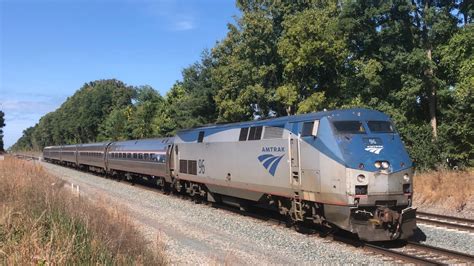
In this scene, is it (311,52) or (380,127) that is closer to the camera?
(380,127)

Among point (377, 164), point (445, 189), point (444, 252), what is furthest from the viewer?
point (445, 189)

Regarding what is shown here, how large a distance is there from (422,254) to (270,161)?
519 centimetres

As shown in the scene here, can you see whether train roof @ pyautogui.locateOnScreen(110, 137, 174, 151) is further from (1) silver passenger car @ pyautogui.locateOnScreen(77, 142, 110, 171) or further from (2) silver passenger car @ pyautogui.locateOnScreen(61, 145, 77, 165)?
A: (2) silver passenger car @ pyautogui.locateOnScreen(61, 145, 77, 165)

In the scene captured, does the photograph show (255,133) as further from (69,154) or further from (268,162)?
(69,154)

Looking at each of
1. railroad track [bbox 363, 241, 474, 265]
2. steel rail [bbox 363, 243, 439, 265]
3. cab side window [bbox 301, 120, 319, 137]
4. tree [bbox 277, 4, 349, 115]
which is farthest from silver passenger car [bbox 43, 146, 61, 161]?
railroad track [bbox 363, 241, 474, 265]

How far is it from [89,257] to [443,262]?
278 inches

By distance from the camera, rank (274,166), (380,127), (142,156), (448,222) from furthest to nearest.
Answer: (142,156) → (448,222) → (274,166) → (380,127)

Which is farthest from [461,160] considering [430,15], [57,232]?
[57,232]

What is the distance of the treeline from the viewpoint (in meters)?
26.9

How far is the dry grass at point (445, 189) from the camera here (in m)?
18.3

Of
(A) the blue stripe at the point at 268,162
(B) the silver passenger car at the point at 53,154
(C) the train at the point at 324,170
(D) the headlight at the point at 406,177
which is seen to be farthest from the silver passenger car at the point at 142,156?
(B) the silver passenger car at the point at 53,154

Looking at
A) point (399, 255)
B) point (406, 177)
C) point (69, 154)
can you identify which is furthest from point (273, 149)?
point (69, 154)

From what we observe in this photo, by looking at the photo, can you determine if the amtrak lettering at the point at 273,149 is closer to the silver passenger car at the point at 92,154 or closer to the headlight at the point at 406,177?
the headlight at the point at 406,177

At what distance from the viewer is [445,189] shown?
19.4 m
